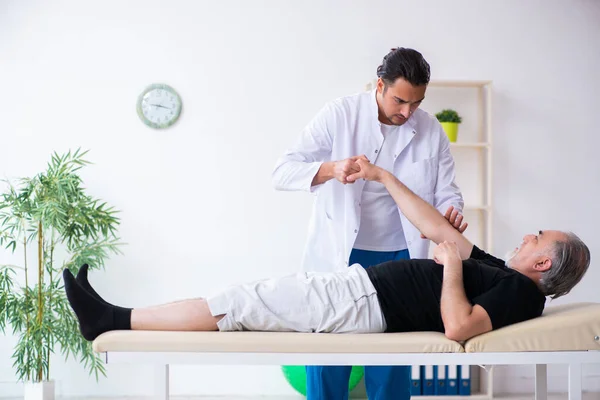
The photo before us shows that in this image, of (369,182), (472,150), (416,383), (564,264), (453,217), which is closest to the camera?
(564,264)

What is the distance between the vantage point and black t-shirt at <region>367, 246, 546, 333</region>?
6.61 ft

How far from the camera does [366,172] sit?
7.38 ft

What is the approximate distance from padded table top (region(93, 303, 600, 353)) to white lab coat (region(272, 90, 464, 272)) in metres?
0.57

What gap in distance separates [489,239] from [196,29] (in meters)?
2.06

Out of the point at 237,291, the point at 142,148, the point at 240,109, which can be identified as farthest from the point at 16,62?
the point at 237,291

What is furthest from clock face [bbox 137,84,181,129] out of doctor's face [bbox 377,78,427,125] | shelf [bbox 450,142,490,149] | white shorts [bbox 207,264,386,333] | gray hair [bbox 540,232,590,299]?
gray hair [bbox 540,232,590,299]

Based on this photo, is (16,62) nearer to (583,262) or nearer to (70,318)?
(70,318)

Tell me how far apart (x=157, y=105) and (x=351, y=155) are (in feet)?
6.26

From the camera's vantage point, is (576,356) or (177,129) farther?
(177,129)

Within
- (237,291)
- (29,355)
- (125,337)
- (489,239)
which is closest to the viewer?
(125,337)

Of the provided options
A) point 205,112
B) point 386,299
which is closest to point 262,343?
point 386,299

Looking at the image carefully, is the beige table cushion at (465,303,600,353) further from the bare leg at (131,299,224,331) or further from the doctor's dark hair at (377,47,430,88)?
the doctor's dark hair at (377,47,430,88)

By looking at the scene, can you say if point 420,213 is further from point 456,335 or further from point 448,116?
point 448,116

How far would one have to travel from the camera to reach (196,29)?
13.6ft
